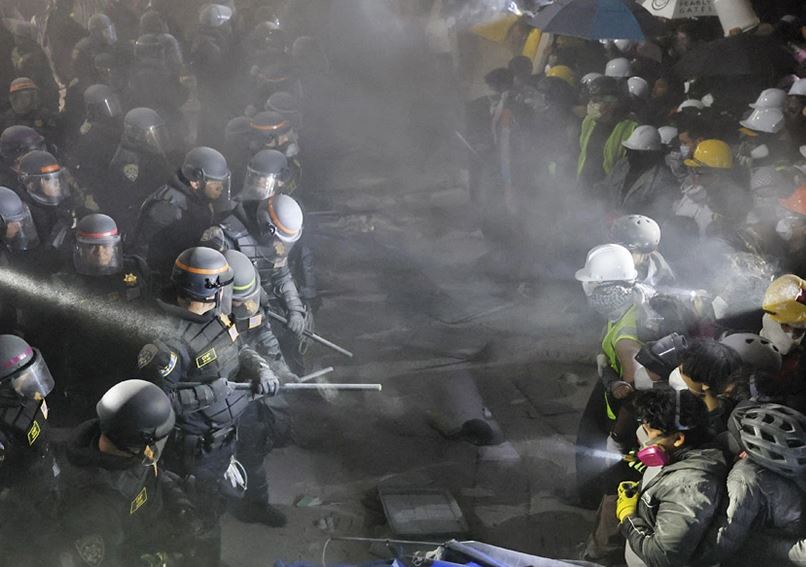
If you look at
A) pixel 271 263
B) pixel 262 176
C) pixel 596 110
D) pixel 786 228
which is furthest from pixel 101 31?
pixel 786 228

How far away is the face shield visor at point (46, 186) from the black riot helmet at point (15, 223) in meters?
0.56

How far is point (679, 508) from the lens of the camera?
3951mm

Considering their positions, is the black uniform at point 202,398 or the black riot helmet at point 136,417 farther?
the black uniform at point 202,398

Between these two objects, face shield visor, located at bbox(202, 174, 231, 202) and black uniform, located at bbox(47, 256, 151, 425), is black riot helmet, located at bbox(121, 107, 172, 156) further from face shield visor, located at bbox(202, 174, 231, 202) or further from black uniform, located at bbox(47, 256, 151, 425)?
black uniform, located at bbox(47, 256, 151, 425)

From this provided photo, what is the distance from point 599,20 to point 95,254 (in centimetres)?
761

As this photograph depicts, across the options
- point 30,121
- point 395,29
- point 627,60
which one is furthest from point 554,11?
point 395,29

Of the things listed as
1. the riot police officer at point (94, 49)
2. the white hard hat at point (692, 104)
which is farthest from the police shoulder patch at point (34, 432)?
the riot police officer at point (94, 49)

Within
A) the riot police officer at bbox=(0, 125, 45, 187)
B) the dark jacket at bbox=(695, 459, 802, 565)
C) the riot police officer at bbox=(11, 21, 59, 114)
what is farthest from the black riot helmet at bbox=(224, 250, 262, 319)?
the riot police officer at bbox=(11, 21, 59, 114)

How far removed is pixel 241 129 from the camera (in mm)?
10656

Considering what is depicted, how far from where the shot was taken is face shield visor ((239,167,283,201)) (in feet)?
27.8

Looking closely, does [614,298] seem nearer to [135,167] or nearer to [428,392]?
[428,392]

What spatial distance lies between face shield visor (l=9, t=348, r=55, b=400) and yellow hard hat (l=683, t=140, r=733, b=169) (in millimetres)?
7265

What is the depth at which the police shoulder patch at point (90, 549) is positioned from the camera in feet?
12.9

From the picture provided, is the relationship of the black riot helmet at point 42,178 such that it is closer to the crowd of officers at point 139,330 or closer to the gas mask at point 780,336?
the crowd of officers at point 139,330
